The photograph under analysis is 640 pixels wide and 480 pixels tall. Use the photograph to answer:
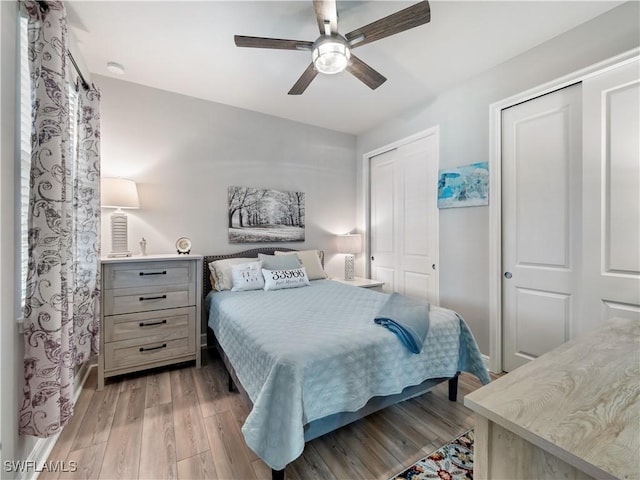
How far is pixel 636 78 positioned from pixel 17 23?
11.5 ft

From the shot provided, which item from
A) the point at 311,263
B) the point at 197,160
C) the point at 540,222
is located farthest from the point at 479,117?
the point at 197,160

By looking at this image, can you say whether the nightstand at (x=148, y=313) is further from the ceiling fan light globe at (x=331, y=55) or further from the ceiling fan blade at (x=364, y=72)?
the ceiling fan blade at (x=364, y=72)

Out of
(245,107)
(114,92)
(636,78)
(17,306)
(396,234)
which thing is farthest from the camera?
(396,234)

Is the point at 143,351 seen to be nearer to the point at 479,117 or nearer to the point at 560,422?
the point at 560,422

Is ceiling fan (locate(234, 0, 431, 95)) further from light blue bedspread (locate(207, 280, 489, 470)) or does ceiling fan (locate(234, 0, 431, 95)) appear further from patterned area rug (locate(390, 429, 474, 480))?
patterned area rug (locate(390, 429, 474, 480))

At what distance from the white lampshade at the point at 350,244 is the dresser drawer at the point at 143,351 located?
2115mm

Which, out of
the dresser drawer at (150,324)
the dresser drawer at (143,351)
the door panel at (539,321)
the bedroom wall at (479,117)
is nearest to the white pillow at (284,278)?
the dresser drawer at (150,324)

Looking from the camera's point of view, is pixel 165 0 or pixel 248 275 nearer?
pixel 165 0

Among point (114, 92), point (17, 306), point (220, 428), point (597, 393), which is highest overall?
point (114, 92)

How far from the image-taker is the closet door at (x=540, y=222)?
2.08m

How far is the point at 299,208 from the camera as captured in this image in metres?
3.70

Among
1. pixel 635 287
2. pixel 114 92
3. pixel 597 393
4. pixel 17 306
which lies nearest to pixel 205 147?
pixel 114 92

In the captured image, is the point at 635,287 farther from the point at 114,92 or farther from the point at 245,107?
the point at 114,92

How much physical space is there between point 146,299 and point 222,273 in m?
0.69
